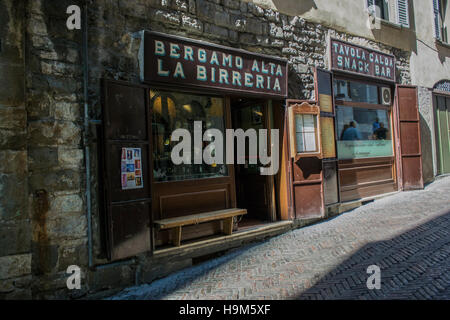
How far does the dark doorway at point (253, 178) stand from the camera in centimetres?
605

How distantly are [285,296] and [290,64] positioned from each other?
4.22 metres

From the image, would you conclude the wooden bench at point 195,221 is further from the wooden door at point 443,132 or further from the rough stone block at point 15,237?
the wooden door at point 443,132

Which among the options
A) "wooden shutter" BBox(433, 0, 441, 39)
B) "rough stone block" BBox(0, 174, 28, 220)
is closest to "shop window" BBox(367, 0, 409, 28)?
"wooden shutter" BBox(433, 0, 441, 39)

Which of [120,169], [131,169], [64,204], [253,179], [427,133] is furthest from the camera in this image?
[427,133]

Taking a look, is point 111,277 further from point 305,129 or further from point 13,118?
point 305,129

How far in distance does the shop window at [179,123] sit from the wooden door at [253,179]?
0.99 meters

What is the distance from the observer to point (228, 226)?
512cm

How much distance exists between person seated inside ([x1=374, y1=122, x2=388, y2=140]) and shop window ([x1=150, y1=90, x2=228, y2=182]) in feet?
14.5

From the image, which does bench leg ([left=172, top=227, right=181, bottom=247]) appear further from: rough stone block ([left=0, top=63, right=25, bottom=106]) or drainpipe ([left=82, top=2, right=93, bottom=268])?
rough stone block ([left=0, top=63, right=25, bottom=106])

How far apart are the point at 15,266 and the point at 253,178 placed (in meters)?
4.14

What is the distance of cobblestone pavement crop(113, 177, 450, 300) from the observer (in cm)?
345

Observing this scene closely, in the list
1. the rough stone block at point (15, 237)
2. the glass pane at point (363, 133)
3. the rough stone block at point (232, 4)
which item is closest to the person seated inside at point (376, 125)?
the glass pane at point (363, 133)

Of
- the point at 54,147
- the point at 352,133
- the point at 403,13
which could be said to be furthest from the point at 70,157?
the point at 403,13

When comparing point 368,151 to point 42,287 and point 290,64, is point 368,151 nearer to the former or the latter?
point 290,64
